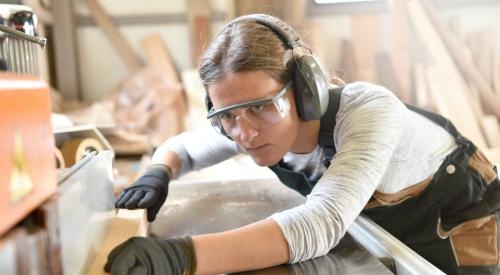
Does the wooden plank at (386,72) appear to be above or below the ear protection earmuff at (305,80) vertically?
below

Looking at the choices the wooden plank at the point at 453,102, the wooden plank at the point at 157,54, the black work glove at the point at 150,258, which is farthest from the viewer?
the wooden plank at the point at 157,54

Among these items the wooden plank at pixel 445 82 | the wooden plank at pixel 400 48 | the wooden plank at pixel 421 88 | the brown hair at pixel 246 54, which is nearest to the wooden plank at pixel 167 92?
the wooden plank at pixel 400 48

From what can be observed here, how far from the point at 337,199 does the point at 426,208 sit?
465 millimetres

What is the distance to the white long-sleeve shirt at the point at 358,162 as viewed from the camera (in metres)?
0.89

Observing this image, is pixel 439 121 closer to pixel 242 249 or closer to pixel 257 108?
pixel 257 108

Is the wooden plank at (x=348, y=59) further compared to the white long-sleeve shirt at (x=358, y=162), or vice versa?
the wooden plank at (x=348, y=59)

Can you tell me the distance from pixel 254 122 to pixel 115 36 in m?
3.27

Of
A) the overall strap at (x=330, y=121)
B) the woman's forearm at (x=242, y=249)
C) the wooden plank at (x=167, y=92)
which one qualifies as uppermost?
the overall strap at (x=330, y=121)

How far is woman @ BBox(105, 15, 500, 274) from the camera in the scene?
0.85 metres

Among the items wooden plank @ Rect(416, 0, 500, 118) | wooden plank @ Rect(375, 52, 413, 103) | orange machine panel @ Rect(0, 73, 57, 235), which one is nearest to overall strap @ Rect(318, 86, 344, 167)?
orange machine panel @ Rect(0, 73, 57, 235)

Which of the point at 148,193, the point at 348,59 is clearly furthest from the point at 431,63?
the point at 148,193

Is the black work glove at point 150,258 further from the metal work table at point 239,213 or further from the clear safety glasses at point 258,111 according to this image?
the clear safety glasses at point 258,111

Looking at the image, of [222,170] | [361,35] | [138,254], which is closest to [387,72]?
[361,35]

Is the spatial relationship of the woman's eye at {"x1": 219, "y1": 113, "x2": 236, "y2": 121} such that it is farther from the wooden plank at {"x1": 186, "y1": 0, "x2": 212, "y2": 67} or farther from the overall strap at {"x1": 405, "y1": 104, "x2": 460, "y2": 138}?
the wooden plank at {"x1": 186, "y1": 0, "x2": 212, "y2": 67}
